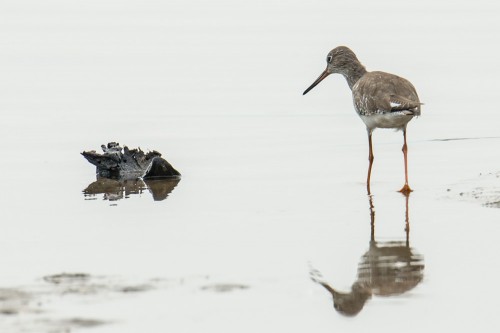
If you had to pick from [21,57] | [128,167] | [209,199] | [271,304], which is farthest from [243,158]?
[21,57]

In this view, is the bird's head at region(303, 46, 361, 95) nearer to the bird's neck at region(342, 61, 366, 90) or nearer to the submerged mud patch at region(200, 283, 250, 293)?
the bird's neck at region(342, 61, 366, 90)

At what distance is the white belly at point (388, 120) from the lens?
11.3 meters

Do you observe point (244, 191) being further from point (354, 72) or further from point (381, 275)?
point (354, 72)

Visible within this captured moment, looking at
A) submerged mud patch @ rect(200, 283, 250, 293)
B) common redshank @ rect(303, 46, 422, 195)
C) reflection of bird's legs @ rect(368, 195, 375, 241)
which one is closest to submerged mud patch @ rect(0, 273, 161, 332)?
submerged mud patch @ rect(200, 283, 250, 293)

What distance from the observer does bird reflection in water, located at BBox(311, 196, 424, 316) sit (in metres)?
6.89

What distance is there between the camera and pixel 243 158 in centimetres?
1252

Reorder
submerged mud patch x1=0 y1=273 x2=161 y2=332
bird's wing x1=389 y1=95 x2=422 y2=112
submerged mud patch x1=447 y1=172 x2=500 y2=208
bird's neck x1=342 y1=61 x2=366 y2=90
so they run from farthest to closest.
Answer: bird's neck x1=342 y1=61 x2=366 y2=90, bird's wing x1=389 y1=95 x2=422 y2=112, submerged mud patch x1=447 y1=172 x2=500 y2=208, submerged mud patch x1=0 y1=273 x2=161 y2=332

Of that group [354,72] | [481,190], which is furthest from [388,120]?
[354,72]

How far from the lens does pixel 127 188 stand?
11.0 m

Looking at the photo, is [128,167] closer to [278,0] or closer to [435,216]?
[435,216]

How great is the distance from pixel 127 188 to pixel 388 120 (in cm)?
285

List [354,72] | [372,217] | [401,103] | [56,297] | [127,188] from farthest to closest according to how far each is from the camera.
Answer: [354,72], [401,103], [127,188], [372,217], [56,297]

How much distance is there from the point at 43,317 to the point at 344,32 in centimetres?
1746

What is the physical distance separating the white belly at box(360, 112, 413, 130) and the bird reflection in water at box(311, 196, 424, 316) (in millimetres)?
2940
